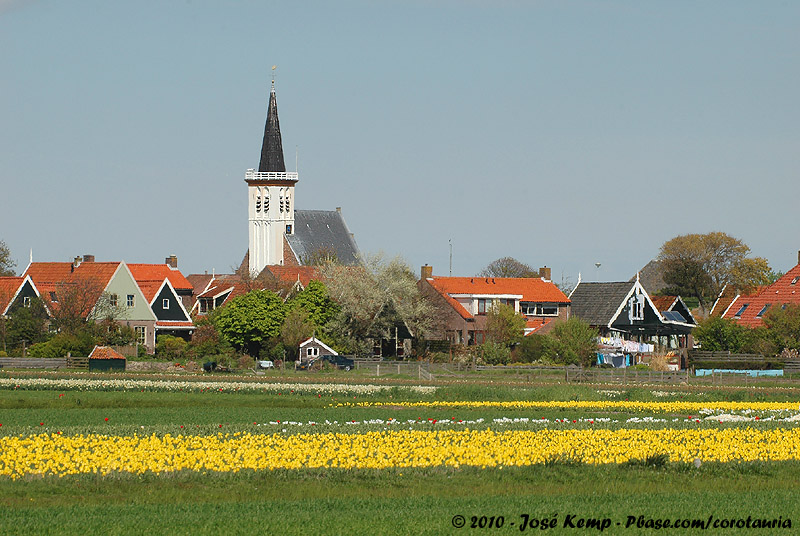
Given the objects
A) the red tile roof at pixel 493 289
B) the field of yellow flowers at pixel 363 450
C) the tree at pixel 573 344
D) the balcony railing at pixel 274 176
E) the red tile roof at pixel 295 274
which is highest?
the balcony railing at pixel 274 176

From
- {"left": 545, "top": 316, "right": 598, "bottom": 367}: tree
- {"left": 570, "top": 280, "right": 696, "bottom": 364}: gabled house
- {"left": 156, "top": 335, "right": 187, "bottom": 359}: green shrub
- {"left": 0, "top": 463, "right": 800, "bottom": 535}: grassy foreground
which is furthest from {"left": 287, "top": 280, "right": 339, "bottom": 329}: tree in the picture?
{"left": 0, "top": 463, "right": 800, "bottom": 535}: grassy foreground

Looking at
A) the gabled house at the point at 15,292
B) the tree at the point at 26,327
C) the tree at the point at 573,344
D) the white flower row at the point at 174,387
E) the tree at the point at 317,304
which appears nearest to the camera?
the white flower row at the point at 174,387

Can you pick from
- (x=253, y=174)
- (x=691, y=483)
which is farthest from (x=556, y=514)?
(x=253, y=174)

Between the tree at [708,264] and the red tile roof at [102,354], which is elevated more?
the tree at [708,264]

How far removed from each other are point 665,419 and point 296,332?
170 ft

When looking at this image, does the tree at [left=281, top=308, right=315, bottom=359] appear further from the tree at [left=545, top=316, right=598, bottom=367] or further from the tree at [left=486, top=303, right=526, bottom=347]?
the tree at [left=545, top=316, right=598, bottom=367]

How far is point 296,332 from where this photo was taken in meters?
88.8

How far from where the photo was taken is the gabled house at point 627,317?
344 ft

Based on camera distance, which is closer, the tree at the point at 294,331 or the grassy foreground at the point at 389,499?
the grassy foreground at the point at 389,499

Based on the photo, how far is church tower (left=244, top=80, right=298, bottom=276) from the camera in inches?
6156

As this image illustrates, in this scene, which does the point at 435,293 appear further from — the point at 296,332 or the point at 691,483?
the point at 691,483

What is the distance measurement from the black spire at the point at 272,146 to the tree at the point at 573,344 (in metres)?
76.7

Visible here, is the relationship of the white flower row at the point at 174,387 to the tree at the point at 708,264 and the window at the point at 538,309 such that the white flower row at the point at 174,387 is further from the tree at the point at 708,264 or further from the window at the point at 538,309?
the tree at the point at 708,264

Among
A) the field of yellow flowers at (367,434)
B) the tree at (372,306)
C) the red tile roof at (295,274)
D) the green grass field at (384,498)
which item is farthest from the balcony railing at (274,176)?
the green grass field at (384,498)
